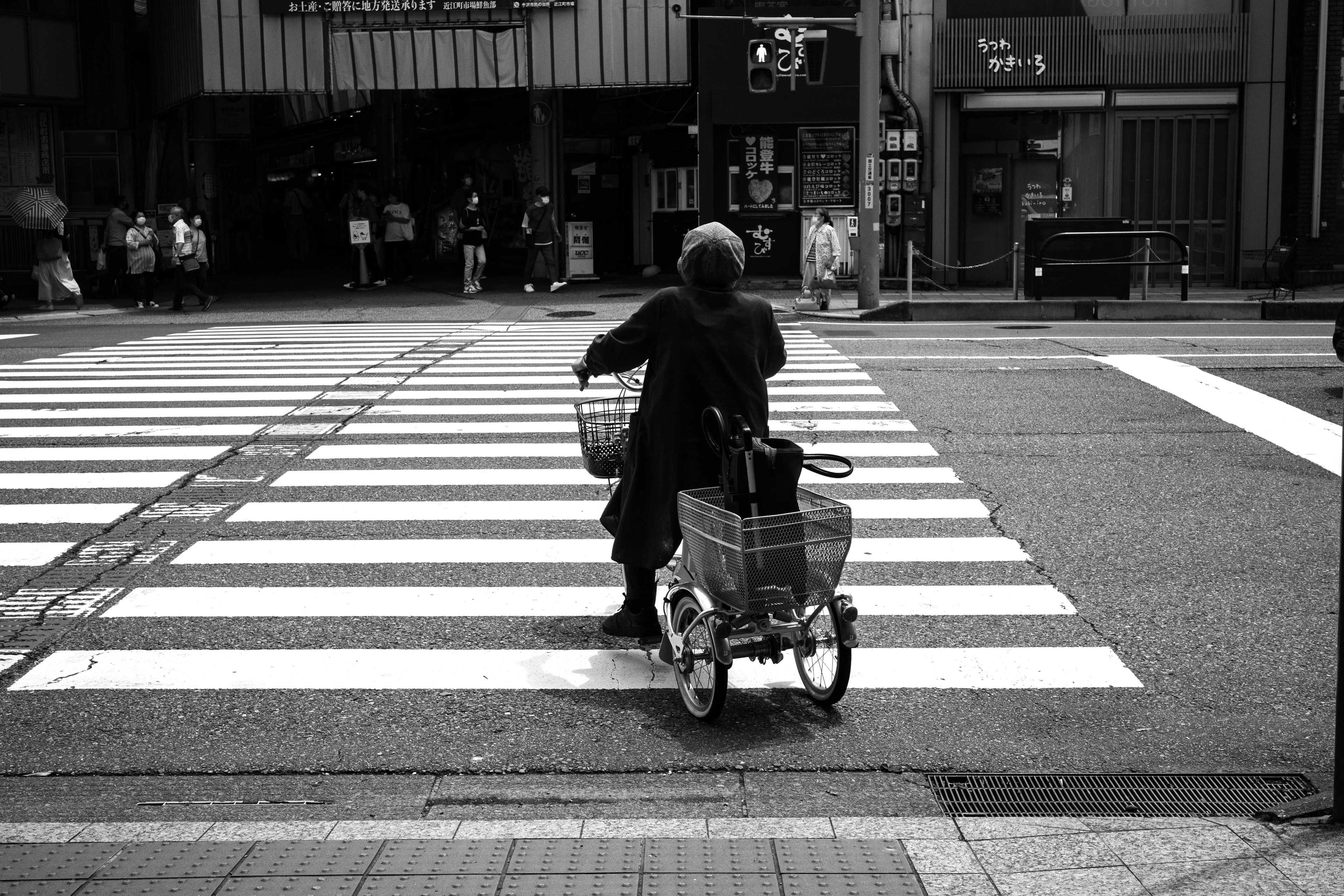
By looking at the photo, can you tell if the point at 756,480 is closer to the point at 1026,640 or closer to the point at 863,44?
the point at 1026,640

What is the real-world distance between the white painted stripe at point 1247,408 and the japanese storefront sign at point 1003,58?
481 inches

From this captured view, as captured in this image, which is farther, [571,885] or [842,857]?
[842,857]

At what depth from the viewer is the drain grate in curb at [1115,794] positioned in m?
4.80

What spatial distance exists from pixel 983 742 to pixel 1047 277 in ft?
61.4

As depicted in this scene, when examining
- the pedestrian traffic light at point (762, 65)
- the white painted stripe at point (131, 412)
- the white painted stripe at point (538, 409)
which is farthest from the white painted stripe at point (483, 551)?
the pedestrian traffic light at point (762, 65)

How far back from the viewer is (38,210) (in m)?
26.3

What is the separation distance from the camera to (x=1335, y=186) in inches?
1043

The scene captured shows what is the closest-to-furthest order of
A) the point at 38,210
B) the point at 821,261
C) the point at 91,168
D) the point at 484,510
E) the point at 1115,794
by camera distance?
1. the point at 1115,794
2. the point at 484,510
3. the point at 821,261
4. the point at 38,210
5. the point at 91,168

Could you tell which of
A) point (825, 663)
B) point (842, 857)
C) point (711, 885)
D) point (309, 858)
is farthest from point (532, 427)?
point (711, 885)

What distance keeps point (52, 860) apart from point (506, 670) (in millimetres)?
2310

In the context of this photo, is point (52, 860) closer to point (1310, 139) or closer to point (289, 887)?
point (289, 887)

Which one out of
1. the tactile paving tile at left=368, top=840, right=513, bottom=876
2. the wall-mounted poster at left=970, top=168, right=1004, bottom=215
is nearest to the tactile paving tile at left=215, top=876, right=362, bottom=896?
the tactile paving tile at left=368, top=840, right=513, bottom=876

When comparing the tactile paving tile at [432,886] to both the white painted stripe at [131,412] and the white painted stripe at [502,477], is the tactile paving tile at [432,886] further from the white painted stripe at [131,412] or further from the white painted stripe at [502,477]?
the white painted stripe at [131,412]

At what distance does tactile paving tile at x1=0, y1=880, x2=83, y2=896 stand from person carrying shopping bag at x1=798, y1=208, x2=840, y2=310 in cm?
2009
